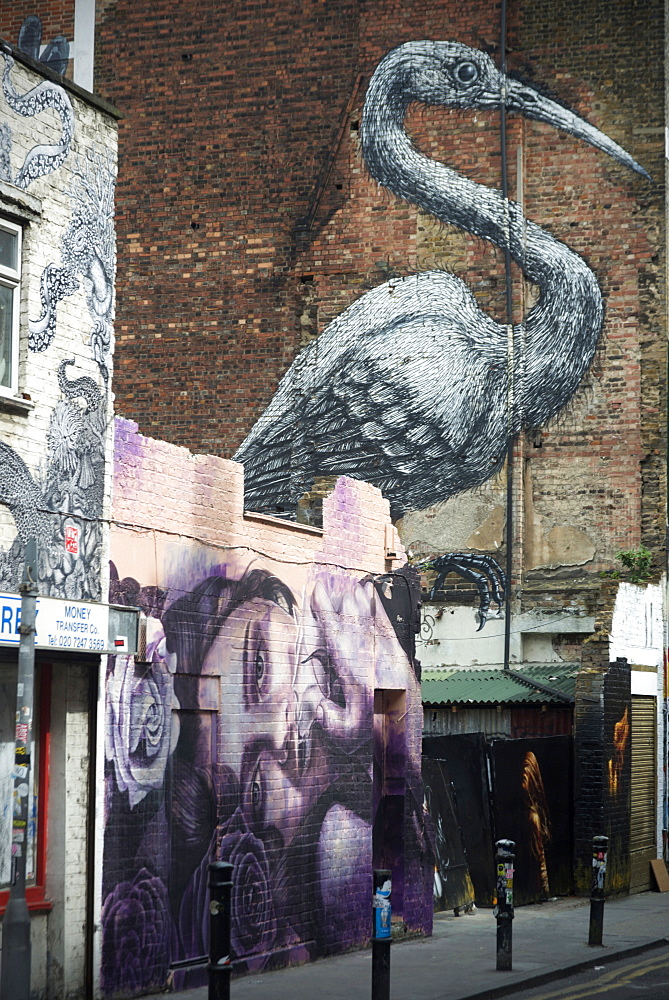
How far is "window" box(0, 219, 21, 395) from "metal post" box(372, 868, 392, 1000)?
4594mm

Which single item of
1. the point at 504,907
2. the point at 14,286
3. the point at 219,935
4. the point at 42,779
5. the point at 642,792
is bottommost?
the point at 504,907

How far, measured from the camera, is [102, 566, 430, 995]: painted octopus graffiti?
11578mm

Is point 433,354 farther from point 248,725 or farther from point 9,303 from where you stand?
point 9,303

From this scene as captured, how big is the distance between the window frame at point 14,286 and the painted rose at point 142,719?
234cm

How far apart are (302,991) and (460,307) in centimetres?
1386

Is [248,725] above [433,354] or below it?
below

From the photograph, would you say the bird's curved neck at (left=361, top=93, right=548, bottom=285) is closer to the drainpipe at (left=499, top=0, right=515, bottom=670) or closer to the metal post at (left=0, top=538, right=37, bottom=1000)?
the drainpipe at (left=499, top=0, right=515, bottom=670)

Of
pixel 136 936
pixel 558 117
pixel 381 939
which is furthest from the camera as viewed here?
pixel 558 117

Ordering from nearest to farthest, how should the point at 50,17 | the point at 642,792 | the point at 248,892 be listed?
1. the point at 248,892
2. the point at 642,792
3. the point at 50,17

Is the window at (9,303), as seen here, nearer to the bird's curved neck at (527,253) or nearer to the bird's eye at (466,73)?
the bird's curved neck at (527,253)

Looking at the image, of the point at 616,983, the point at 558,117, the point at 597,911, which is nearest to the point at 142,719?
the point at 616,983

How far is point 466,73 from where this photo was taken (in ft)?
78.9

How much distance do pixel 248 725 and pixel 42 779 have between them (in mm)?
2664

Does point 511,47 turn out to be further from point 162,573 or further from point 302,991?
point 302,991
